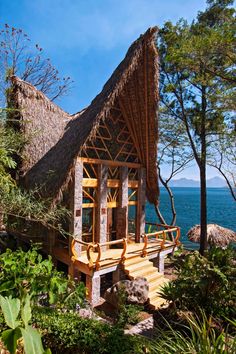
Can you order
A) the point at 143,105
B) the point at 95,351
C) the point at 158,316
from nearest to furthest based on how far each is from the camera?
the point at 95,351 < the point at 158,316 < the point at 143,105

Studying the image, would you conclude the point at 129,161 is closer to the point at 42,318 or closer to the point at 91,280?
the point at 91,280

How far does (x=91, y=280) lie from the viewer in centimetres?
698

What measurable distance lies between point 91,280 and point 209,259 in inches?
134

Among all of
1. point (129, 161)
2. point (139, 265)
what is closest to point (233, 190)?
point (129, 161)

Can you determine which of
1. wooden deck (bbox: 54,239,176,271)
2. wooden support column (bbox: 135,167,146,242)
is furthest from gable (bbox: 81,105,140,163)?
wooden deck (bbox: 54,239,176,271)

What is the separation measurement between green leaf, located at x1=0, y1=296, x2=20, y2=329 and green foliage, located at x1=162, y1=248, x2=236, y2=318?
406 centimetres

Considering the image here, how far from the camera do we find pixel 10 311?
1585mm

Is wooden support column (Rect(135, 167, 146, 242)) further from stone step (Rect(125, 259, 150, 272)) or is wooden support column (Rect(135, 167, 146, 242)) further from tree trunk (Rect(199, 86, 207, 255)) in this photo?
tree trunk (Rect(199, 86, 207, 255))

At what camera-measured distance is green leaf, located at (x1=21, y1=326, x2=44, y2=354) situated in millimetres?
1390

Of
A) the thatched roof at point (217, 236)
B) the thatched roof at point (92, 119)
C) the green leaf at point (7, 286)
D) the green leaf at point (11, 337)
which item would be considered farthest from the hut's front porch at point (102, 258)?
the thatched roof at point (217, 236)

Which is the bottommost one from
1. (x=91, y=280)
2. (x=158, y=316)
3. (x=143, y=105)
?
(x=158, y=316)

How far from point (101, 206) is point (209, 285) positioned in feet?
14.0

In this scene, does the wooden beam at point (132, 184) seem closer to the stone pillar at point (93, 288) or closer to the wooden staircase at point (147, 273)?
the wooden staircase at point (147, 273)

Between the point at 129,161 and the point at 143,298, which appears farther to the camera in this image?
the point at 129,161
